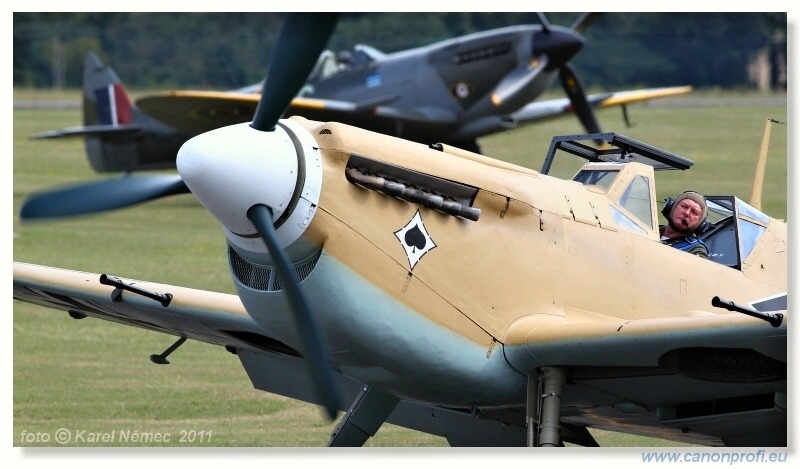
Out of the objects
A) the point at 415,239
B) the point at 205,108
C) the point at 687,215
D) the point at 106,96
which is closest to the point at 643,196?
Result: the point at 687,215

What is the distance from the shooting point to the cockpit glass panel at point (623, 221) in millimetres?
7289

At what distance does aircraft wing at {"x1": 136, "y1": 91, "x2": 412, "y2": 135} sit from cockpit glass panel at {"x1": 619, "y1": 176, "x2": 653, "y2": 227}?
14.0m

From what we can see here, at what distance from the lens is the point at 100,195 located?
6.22 metres

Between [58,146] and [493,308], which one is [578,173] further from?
[58,146]

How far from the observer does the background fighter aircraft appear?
77.5 feet

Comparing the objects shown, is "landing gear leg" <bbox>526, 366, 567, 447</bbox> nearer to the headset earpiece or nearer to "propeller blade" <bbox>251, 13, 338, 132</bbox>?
the headset earpiece

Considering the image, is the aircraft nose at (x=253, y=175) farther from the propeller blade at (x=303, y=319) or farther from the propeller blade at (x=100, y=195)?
the propeller blade at (x=100, y=195)

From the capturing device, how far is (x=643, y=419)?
7.41 m

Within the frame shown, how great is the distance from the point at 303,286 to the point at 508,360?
1.17 metres

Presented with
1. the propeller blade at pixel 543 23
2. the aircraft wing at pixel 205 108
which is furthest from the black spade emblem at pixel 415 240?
the propeller blade at pixel 543 23

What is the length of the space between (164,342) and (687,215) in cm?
628

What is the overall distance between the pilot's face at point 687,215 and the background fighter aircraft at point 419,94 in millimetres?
14972

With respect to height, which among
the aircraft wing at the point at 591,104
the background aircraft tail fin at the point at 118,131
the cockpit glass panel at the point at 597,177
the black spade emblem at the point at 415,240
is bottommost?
the black spade emblem at the point at 415,240

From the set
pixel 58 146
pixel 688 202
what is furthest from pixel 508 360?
pixel 58 146
